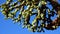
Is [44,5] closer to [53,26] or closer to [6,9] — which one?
[53,26]

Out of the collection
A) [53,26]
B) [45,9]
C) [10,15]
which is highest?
[10,15]

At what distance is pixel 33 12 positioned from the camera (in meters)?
13.4

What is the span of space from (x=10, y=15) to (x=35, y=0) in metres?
2.08

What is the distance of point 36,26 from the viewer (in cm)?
1381

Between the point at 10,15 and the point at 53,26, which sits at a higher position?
the point at 10,15

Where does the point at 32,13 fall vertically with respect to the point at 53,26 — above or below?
above

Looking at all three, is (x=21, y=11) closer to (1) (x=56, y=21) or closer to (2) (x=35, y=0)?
(2) (x=35, y=0)

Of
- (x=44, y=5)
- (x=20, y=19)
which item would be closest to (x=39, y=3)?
(x=44, y=5)

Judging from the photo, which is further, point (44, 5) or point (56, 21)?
point (56, 21)

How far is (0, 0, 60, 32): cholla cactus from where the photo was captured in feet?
43.5

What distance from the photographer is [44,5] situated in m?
13.0

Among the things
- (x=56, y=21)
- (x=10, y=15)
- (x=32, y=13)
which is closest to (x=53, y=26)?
(x=56, y=21)

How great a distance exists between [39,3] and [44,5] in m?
0.31

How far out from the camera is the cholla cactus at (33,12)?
13258 millimetres
